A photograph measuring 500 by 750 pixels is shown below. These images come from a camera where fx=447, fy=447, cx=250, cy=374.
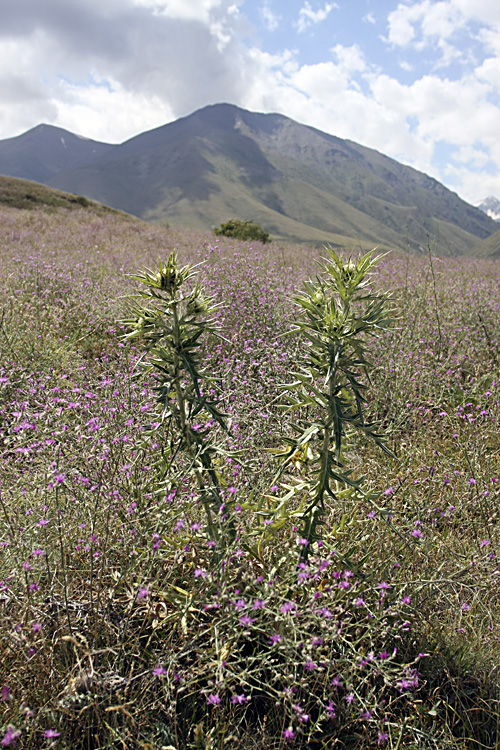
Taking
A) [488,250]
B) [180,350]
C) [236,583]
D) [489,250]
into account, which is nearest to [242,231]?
[489,250]

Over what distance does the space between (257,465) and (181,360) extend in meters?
1.19

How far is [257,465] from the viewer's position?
10.0 ft

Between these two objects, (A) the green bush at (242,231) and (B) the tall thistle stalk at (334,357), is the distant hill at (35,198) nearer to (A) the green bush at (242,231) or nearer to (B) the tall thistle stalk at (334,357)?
(A) the green bush at (242,231)

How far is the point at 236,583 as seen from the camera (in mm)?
2131

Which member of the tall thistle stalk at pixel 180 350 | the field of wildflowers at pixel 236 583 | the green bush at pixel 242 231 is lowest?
the field of wildflowers at pixel 236 583

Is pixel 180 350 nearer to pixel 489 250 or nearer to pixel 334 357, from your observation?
pixel 334 357

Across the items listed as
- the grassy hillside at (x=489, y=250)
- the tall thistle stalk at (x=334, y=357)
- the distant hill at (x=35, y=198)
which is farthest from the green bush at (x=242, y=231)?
the tall thistle stalk at (x=334, y=357)

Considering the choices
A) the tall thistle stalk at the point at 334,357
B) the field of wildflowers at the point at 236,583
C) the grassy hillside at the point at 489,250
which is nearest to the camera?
the field of wildflowers at the point at 236,583

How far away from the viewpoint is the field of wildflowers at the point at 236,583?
183cm

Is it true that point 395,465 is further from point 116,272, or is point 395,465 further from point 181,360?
point 116,272

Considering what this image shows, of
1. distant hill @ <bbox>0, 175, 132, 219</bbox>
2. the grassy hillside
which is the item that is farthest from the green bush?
distant hill @ <bbox>0, 175, 132, 219</bbox>

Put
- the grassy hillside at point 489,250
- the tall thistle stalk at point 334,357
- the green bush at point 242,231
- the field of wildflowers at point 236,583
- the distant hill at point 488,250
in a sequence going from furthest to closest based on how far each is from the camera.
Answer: the green bush at point 242,231 → the distant hill at point 488,250 → the grassy hillside at point 489,250 → the tall thistle stalk at point 334,357 → the field of wildflowers at point 236,583

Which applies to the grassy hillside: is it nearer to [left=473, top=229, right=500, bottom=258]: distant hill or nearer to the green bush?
[left=473, top=229, right=500, bottom=258]: distant hill

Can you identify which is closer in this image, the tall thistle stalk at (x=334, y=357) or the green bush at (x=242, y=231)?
the tall thistle stalk at (x=334, y=357)
